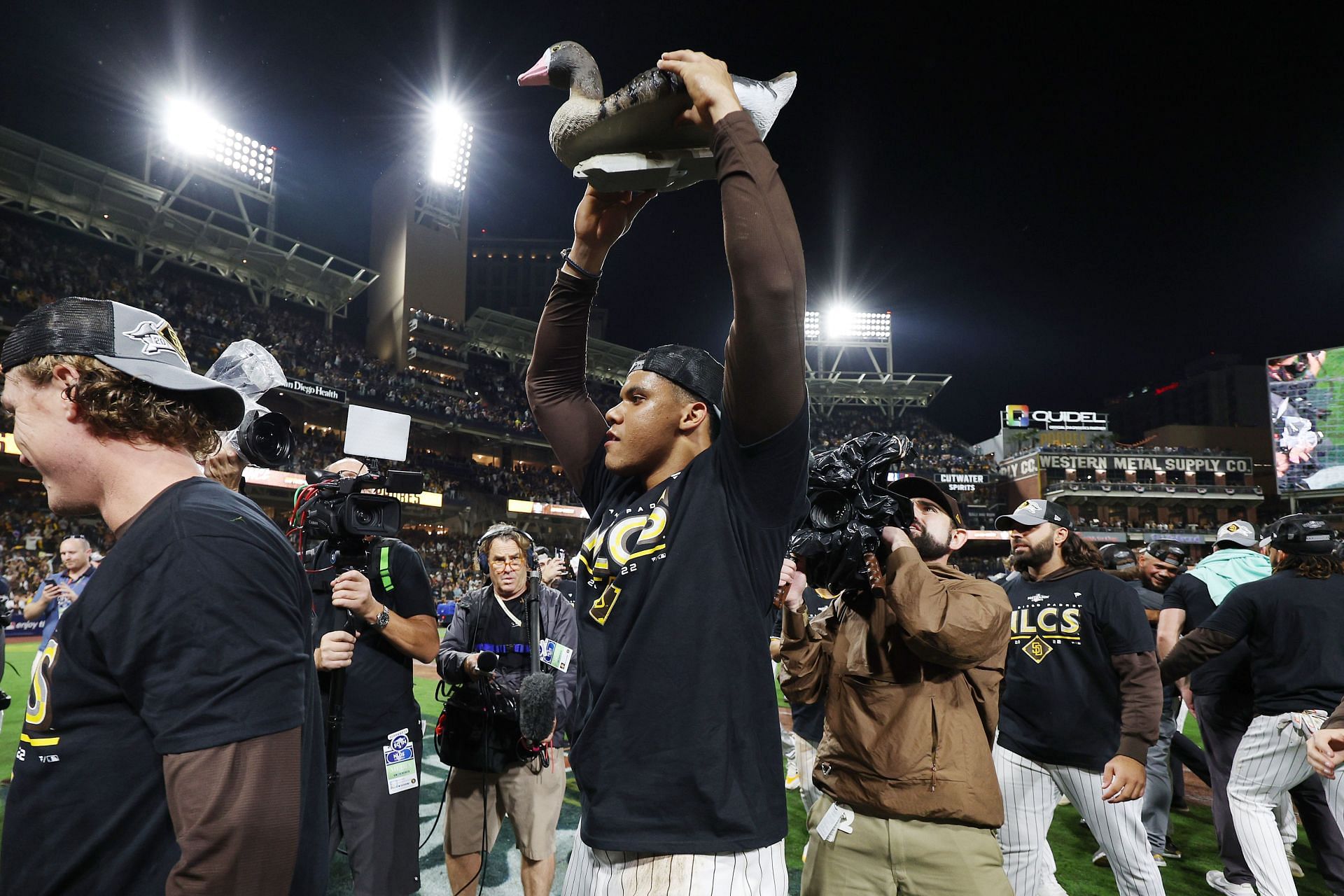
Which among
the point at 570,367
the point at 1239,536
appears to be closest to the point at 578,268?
the point at 570,367

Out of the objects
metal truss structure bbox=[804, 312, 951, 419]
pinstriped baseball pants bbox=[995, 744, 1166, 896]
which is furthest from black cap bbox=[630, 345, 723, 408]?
metal truss structure bbox=[804, 312, 951, 419]

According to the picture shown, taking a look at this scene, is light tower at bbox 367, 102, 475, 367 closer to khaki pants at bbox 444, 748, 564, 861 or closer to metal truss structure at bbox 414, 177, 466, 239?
metal truss structure at bbox 414, 177, 466, 239

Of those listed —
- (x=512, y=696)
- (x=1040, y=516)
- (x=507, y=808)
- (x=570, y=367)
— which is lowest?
(x=507, y=808)

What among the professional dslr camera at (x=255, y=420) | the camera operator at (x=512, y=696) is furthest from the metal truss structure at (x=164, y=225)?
the camera operator at (x=512, y=696)

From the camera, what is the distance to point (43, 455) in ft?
4.76

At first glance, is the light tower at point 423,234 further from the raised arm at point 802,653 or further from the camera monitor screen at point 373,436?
the raised arm at point 802,653

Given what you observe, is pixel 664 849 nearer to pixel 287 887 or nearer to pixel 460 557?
pixel 287 887

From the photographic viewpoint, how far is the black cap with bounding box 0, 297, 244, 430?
1.44 metres

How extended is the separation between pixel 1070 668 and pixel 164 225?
115 ft

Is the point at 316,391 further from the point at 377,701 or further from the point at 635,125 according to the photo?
the point at 635,125

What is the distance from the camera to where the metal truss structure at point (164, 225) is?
83.1ft

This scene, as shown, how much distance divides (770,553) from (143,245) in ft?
118

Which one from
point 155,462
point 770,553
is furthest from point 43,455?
point 770,553

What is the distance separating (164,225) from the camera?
29031mm
